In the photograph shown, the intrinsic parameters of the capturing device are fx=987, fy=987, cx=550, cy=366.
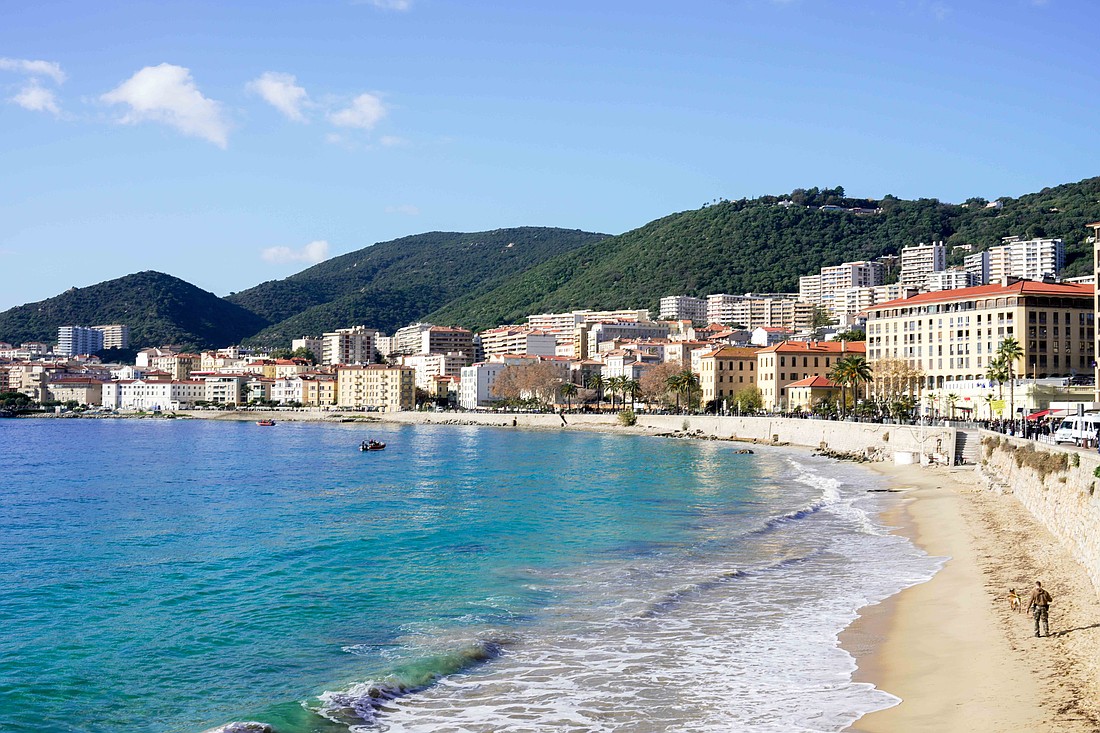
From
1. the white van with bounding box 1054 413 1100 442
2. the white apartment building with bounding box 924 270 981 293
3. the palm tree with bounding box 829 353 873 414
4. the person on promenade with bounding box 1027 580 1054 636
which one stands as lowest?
the person on promenade with bounding box 1027 580 1054 636

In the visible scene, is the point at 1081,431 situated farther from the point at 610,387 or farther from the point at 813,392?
the point at 610,387

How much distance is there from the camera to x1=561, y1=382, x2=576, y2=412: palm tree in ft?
412

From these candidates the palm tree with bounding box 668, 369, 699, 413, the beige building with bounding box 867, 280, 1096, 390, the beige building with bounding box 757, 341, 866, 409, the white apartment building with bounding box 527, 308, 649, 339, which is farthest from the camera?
the white apartment building with bounding box 527, 308, 649, 339

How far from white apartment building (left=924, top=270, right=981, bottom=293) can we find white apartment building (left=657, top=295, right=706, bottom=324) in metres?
44.1

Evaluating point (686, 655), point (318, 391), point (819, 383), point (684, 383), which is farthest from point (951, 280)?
point (686, 655)

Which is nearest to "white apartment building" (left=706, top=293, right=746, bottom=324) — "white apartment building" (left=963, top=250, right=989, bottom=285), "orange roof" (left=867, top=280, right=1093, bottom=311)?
"white apartment building" (left=963, top=250, right=989, bottom=285)

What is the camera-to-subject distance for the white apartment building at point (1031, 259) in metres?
164

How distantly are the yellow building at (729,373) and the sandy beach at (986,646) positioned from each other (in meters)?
77.3

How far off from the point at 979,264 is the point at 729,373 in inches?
3818

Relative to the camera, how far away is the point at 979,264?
584ft

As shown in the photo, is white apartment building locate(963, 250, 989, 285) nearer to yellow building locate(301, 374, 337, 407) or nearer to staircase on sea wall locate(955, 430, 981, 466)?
yellow building locate(301, 374, 337, 407)

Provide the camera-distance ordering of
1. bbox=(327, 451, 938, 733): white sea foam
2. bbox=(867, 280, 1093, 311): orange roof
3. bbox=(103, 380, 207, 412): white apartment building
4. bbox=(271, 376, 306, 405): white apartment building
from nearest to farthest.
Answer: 1. bbox=(327, 451, 938, 733): white sea foam
2. bbox=(867, 280, 1093, 311): orange roof
3. bbox=(271, 376, 306, 405): white apartment building
4. bbox=(103, 380, 207, 412): white apartment building

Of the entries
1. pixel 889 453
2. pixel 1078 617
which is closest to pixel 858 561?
pixel 1078 617

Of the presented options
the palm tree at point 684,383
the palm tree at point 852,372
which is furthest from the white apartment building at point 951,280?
the palm tree at point 852,372
